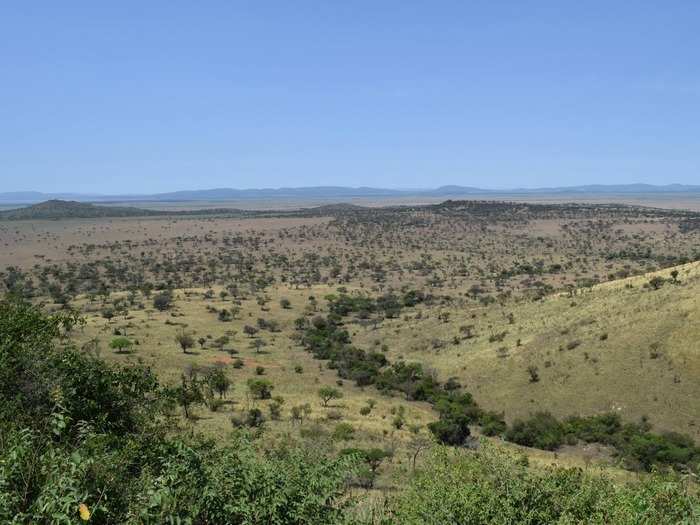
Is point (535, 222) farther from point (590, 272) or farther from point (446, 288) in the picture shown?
point (446, 288)

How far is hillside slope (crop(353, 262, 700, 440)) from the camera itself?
3419 cm

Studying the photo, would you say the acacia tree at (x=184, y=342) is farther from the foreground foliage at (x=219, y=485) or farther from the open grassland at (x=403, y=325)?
the foreground foliage at (x=219, y=485)

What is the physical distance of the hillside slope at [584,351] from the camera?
112ft

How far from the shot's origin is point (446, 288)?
77.6 meters

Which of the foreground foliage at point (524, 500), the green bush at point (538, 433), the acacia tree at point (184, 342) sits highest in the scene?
the foreground foliage at point (524, 500)

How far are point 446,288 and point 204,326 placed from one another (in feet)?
115

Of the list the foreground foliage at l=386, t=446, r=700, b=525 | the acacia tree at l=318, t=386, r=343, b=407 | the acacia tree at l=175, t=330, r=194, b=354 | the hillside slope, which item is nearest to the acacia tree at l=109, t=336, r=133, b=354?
the acacia tree at l=175, t=330, r=194, b=354

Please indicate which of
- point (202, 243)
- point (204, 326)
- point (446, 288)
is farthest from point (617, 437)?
point (202, 243)

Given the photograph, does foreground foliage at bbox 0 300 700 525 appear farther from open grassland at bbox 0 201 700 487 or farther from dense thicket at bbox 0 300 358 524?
open grassland at bbox 0 201 700 487

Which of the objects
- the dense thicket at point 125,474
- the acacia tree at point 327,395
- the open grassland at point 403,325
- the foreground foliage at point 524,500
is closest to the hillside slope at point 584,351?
the open grassland at point 403,325

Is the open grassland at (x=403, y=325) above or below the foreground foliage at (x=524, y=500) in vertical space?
below

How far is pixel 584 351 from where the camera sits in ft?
133

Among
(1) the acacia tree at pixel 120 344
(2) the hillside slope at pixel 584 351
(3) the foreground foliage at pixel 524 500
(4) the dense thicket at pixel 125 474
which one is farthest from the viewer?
(1) the acacia tree at pixel 120 344

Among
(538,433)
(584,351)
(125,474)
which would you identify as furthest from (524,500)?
(584,351)
